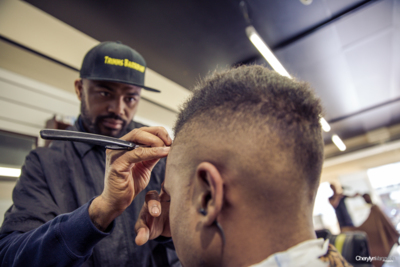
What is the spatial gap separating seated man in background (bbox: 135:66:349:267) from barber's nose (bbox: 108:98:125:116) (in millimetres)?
799

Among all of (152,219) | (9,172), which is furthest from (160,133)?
(9,172)

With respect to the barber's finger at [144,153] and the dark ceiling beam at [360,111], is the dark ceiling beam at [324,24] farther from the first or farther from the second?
the dark ceiling beam at [360,111]

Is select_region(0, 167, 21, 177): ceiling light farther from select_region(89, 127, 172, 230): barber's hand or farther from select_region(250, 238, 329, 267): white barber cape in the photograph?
select_region(250, 238, 329, 267): white barber cape

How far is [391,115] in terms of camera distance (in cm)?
570

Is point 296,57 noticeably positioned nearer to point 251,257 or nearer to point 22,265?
point 251,257

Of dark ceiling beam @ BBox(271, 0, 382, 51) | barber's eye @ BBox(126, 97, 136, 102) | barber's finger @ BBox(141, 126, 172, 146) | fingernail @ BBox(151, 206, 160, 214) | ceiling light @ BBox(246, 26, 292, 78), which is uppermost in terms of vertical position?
dark ceiling beam @ BBox(271, 0, 382, 51)

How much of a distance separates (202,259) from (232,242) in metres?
0.09

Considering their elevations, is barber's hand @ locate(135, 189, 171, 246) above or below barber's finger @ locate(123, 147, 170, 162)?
below

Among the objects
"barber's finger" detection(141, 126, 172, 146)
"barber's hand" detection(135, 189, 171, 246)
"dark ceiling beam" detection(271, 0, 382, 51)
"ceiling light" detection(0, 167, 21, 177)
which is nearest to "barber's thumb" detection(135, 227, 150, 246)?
"barber's hand" detection(135, 189, 171, 246)

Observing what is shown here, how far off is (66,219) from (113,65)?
917 mm

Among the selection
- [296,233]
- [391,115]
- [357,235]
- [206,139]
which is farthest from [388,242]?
[391,115]

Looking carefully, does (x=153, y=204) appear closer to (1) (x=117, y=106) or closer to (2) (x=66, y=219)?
(2) (x=66, y=219)

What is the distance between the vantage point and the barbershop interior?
7.10ft

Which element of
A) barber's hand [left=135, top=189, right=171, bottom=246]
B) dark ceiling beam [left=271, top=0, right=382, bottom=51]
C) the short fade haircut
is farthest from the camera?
dark ceiling beam [left=271, top=0, right=382, bottom=51]
